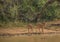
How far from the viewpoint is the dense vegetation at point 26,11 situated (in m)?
15.9

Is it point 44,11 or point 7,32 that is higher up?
point 44,11

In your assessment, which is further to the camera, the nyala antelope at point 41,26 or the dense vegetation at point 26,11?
the dense vegetation at point 26,11

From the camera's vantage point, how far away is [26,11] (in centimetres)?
1591

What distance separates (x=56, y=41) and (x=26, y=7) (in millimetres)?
4220

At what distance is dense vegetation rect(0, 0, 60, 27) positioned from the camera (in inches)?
626

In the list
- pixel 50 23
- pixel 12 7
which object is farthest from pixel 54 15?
pixel 12 7

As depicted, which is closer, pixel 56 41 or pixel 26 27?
pixel 56 41

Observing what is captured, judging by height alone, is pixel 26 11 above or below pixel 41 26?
above

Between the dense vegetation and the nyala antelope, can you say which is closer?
the nyala antelope

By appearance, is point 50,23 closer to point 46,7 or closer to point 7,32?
point 46,7

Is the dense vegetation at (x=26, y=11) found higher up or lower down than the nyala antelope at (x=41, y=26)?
higher up

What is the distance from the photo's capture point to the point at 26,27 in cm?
1575

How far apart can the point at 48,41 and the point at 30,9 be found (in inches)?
152

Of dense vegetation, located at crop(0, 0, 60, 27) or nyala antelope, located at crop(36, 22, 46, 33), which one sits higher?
dense vegetation, located at crop(0, 0, 60, 27)
